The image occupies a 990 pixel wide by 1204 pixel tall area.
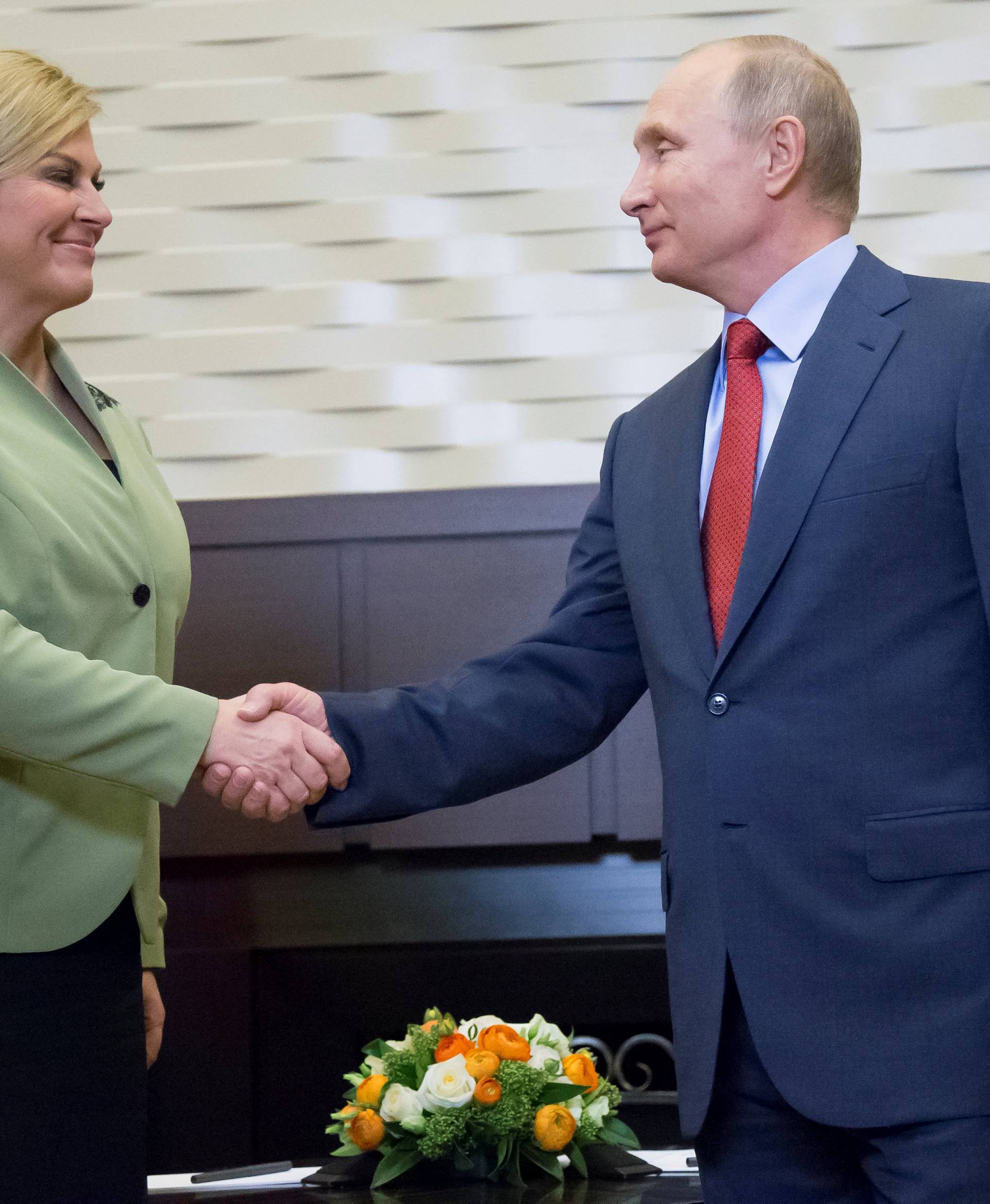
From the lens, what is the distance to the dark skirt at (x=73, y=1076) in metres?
1.76

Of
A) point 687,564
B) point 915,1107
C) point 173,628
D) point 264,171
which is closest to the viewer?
point 915,1107

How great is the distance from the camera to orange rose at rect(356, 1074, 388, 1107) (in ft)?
7.03

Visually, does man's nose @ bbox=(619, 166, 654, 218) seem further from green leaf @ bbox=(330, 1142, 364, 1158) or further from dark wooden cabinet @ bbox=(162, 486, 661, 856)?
dark wooden cabinet @ bbox=(162, 486, 661, 856)

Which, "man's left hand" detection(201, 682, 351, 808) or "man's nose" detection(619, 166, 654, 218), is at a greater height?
"man's nose" detection(619, 166, 654, 218)

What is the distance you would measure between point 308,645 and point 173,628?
4.96ft

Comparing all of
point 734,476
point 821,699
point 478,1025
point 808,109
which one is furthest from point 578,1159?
point 808,109

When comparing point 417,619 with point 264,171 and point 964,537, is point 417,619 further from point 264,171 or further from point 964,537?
point 964,537

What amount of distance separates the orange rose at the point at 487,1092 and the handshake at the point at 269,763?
0.45m

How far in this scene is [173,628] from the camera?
6.83ft

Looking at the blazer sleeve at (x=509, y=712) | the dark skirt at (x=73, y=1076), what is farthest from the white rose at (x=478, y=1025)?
the dark skirt at (x=73, y=1076)

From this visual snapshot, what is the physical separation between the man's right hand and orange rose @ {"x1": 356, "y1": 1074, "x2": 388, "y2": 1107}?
416 millimetres

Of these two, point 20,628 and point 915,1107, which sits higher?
point 20,628

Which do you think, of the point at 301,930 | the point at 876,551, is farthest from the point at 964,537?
the point at 301,930

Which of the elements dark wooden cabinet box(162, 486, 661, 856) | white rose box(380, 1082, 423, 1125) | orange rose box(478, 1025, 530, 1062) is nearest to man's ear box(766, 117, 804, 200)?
orange rose box(478, 1025, 530, 1062)
